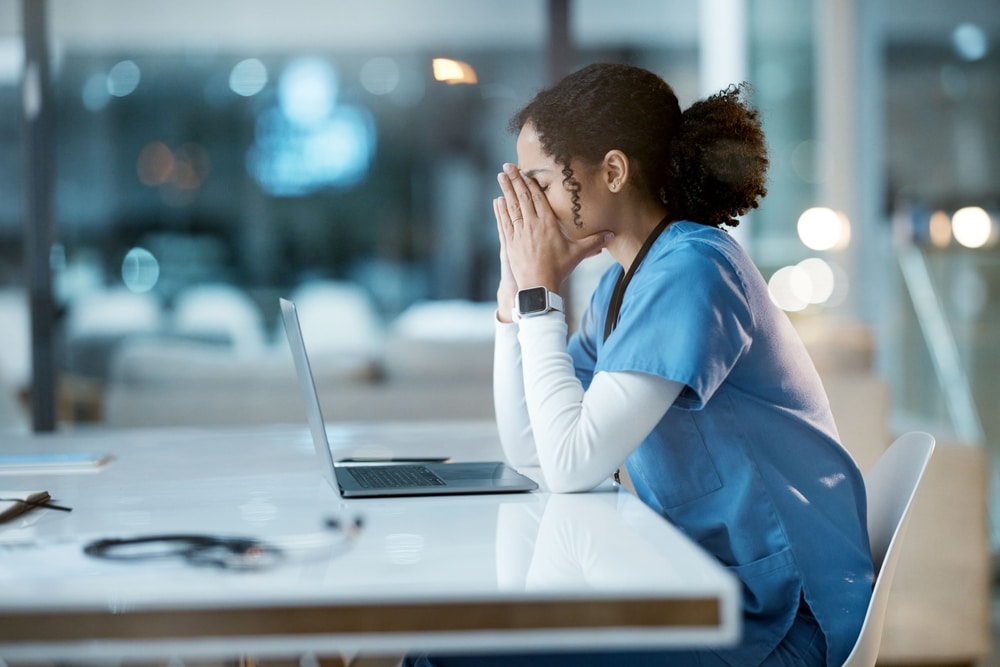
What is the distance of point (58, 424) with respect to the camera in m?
3.35

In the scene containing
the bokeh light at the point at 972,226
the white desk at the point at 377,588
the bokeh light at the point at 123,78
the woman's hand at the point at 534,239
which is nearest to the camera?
the white desk at the point at 377,588

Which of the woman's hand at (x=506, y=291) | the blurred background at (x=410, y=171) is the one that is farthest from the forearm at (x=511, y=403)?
the blurred background at (x=410, y=171)

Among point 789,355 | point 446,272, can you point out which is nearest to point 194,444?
point 789,355

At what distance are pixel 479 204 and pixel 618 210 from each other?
3513 mm

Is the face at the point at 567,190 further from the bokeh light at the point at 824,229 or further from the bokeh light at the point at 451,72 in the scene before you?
the bokeh light at the point at 824,229

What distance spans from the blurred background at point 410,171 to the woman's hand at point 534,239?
243cm

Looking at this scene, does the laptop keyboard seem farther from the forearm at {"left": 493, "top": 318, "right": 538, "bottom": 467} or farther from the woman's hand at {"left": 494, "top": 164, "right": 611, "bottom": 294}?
the woman's hand at {"left": 494, "top": 164, "right": 611, "bottom": 294}

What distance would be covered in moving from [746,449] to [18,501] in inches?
31.7

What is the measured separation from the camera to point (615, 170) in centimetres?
138

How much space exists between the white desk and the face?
41 cm

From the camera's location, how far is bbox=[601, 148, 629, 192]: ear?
1379mm

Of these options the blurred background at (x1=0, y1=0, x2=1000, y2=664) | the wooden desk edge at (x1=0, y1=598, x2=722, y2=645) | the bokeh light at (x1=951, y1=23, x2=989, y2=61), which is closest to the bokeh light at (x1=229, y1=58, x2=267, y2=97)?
the blurred background at (x1=0, y1=0, x2=1000, y2=664)

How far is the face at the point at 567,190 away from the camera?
1397 mm

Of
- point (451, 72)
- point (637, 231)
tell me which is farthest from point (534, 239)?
point (451, 72)
